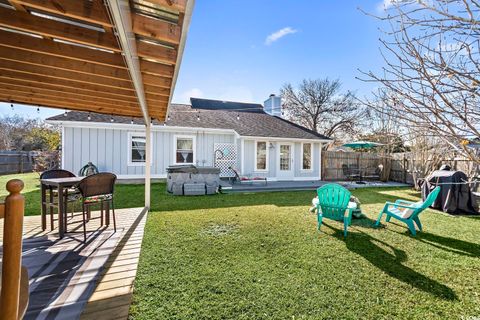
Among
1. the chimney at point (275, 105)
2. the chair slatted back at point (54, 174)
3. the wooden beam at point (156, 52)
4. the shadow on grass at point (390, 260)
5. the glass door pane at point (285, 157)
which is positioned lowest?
the shadow on grass at point (390, 260)

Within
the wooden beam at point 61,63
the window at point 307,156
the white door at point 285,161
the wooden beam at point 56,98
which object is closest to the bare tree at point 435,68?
the wooden beam at point 61,63

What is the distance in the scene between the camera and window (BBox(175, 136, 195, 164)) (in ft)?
36.2

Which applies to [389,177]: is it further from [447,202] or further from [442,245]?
[442,245]

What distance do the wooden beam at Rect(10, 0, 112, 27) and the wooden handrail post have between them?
1.70m

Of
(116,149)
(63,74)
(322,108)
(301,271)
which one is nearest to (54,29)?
(63,74)


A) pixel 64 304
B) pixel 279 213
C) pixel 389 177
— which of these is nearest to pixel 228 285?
pixel 64 304

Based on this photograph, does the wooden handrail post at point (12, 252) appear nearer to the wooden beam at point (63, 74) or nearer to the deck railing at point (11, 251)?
the deck railing at point (11, 251)

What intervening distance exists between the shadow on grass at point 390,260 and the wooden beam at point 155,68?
383 centimetres

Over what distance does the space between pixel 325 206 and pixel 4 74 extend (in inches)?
224

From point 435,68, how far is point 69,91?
5.08 meters

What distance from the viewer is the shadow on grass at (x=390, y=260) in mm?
2590

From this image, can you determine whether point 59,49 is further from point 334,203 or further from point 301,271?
point 334,203

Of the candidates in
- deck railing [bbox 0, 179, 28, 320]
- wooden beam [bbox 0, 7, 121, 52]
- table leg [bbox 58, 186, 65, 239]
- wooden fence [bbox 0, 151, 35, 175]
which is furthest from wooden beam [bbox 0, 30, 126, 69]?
wooden fence [bbox 0, 151, 35, 175]

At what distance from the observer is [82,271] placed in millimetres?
2740
